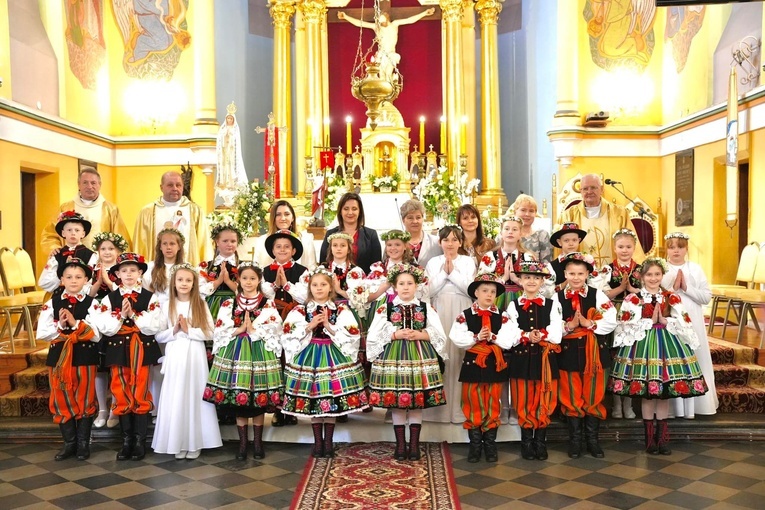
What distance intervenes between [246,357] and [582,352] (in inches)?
90.3

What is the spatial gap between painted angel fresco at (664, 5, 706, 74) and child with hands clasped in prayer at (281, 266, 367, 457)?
8689 mm

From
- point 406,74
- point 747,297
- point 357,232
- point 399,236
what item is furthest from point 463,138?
point 399,236

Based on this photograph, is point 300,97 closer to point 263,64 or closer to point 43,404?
point 263,64

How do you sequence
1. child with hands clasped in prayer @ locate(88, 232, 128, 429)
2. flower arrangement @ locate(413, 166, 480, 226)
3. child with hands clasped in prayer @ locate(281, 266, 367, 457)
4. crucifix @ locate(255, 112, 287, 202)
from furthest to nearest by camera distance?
crucifix @ locate(255, 112, 287, 202) < flower arrangement @ locate(413, 166, 480, 226) < child with hands clasped in prayer @ locate(88, 232, 128, 429) < child with hands clasped in prayer @ locate(281, 266, 367, 457)

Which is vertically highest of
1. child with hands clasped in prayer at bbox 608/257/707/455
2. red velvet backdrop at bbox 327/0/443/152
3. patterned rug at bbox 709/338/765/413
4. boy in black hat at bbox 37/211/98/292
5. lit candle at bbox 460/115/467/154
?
red velvet backdrop at bbox 327/0/443/152

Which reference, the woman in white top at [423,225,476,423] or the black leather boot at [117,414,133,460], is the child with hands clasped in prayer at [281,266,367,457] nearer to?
the woman in white top at [423,225,476,423]

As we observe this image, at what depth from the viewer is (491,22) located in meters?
14.1

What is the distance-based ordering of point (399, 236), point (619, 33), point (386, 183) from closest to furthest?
point (399, 236)
point (386, 183)
point (619, 33)

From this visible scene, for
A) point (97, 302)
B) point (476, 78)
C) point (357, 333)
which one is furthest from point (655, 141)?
point (97, 302)

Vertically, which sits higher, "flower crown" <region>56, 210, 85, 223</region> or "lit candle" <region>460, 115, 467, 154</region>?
"lit candle" <region>460, 115, 467, 154</region>

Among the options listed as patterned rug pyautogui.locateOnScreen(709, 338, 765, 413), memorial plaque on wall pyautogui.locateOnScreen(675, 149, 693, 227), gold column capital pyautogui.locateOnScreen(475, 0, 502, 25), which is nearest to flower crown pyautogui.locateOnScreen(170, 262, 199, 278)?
patterned rug pyautogui.locateOnScreen(709, 338, 765, 413)

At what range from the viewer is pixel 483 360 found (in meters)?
5.12

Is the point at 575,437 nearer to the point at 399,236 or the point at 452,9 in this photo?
the point at 399,236

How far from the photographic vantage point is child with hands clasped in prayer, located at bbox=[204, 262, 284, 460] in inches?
203
